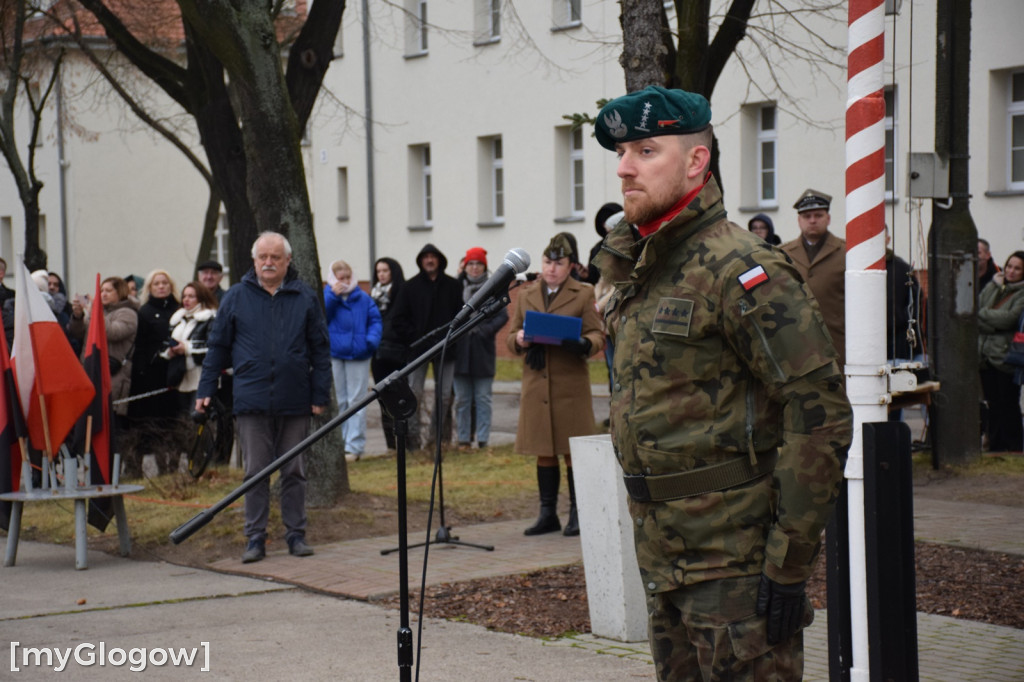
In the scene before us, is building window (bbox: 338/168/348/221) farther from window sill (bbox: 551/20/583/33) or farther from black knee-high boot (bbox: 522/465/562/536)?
black knee-high boot (bbox: 522/465/562/536)

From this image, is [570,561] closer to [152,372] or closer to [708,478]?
[708,478]

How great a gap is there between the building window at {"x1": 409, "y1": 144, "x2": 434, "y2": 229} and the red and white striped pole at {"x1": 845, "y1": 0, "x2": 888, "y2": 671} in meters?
27.1

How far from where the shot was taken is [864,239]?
16.4ft

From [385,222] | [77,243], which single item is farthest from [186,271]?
[385,222]

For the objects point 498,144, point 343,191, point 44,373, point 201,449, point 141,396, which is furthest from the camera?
point 343,191

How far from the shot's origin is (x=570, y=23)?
26.5 meters

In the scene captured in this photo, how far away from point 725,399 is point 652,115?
0.71 meters

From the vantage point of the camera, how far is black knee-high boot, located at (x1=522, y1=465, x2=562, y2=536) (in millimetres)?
9391

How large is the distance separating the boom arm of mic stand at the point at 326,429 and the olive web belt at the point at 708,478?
4.05ft

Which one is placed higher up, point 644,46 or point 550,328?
point 644,46

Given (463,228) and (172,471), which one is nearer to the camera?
(172,471)

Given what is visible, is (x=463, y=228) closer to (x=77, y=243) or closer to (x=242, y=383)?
(x=77, y=243)

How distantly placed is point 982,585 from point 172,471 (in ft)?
25.6

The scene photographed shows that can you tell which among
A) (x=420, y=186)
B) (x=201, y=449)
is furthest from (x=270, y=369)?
(x=420, y=186)
